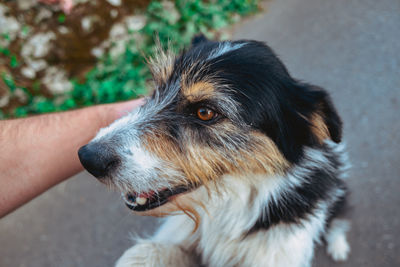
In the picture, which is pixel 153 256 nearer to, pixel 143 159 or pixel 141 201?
pixel 141 201

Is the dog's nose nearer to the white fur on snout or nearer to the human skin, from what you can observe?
the white fur on snout

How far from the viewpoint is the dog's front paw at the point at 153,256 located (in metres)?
2.19

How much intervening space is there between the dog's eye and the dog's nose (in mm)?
589

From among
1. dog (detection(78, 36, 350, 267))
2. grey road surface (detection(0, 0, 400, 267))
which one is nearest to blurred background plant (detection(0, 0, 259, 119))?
grey road surface (detection(0, 0, 400, 267))

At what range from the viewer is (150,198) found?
1.97 meters

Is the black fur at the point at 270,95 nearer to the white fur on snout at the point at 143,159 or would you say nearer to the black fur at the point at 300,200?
the black fur at the point at 300,200

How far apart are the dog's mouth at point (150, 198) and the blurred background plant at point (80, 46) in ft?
7.51

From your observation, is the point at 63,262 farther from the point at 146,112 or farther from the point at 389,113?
the point at 389,113

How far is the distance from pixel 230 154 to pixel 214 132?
172 mm

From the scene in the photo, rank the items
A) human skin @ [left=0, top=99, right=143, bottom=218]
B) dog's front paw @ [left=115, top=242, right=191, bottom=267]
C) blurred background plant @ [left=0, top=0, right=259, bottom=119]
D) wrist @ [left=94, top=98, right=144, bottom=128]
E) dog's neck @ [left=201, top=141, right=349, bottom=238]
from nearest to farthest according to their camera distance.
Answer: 1. dog's neck @ [left=201, top=141, right=349, bottom=238]
2. dog's front paw @ [left=115, top=242, right=191, bottom=267]
3. human skin @ [left=0, top=99, right=143, bottom=218]
4. wrist @ [left=94, top=98, right=144, bottom=128]
5. blurred background plant @ [left=0, top=0, right=259, bottom=119]

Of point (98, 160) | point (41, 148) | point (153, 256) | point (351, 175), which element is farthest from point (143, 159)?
point (351, 175)

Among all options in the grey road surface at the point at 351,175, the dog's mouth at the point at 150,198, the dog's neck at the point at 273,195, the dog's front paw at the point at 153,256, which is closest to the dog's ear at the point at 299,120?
the dog's neck at the point at 273,195

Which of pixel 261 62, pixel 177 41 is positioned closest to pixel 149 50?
pixel 177 41

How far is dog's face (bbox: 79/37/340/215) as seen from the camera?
184 centimetres
